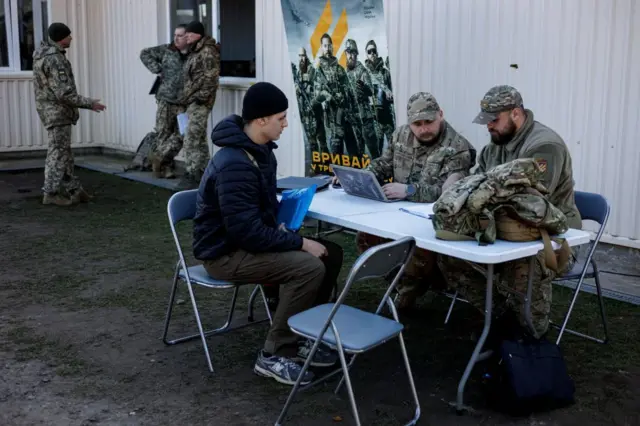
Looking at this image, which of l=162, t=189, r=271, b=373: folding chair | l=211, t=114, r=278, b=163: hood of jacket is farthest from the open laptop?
l=162, t=189, r=271, b=373: folding chair

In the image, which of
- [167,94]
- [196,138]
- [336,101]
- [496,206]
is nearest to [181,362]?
[496,206]

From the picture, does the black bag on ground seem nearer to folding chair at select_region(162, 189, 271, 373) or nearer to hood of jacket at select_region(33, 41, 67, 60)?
folding chair at select_region(162, 189, 271, 373)

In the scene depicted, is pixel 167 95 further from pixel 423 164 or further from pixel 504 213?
pixel 504 213

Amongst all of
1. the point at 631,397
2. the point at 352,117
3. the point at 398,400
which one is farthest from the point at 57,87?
the point at 631,397

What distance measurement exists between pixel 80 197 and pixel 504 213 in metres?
6.62

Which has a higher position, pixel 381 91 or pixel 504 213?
pixel 381 91

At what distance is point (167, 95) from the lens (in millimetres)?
10562

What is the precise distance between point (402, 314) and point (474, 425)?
5.28 ft

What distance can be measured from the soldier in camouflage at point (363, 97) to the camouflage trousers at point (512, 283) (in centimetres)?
276

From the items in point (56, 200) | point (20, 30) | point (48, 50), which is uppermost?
point (20, 30)

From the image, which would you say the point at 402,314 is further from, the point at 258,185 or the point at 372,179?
the point at 258,185

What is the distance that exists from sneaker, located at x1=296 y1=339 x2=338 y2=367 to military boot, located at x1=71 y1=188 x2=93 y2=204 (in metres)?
5.57

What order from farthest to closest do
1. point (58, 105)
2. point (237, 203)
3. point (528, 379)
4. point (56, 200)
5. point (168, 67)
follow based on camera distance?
point (168, 67)
point (56, 200)
point (58, 105)
point (237, 203)
point (528, 379)

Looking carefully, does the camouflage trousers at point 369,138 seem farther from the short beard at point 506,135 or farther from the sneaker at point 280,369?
the sneaker at point 280,369
